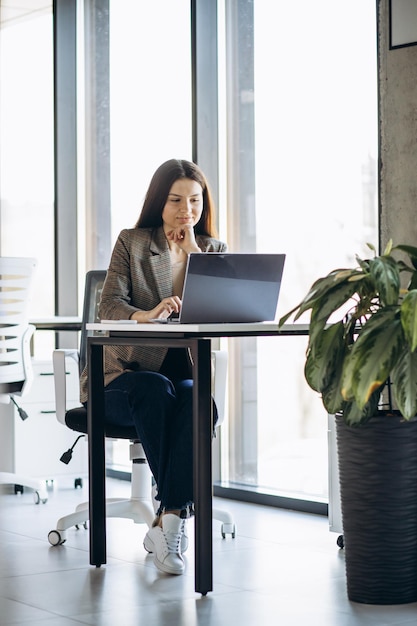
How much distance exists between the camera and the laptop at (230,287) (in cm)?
296

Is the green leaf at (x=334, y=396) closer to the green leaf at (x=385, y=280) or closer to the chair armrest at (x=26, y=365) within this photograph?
the green leaf at (x=385, y=280)

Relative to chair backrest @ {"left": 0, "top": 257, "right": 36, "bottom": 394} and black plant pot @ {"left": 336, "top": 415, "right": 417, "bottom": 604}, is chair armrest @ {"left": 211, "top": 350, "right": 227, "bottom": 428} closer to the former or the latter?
black plant pot @ {"left": 336, "top": 415, "right": 417, "bottom": 604}

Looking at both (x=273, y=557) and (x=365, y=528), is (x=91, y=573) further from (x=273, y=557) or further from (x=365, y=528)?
(x=365, y=528)

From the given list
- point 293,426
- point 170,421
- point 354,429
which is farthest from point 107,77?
point 354,429

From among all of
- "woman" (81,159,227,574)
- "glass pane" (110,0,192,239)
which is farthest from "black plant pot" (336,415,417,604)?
"glass pane" (110,0,192,239)

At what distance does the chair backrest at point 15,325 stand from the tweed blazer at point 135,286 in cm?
107

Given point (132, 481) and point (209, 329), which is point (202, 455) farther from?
point (132, 481)

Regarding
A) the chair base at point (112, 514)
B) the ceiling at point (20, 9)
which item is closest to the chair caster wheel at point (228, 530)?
the chair base at point (112, 514)

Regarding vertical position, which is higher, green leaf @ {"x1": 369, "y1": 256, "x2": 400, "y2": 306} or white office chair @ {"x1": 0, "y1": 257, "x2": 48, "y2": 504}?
green leaf @ {"x1": 369, "y1": 256, "x2": 400, "y2": 306}

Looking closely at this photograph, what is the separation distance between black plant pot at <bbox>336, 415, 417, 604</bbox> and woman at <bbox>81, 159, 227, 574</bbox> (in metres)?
0.59

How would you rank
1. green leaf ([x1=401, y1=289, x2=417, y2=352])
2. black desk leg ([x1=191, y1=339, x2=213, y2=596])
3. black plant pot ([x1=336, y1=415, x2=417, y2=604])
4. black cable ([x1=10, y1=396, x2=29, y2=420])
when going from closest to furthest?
green leaf ([x1=401, y1=289, x2=417, y2=352]), black plant pot ([x1=336, y1=415, x2=417, y2=604]), black desk leg ([x1=191, y1=339, x2=213, y2=596]), black cable ([x1=10, y1=396, x2=29, y2=420])

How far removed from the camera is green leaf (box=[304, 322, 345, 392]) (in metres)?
2.74

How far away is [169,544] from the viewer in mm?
3254

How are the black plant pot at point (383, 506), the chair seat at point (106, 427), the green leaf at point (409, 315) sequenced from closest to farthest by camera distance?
Answer: the green leaf at point (409, 315) → the black plant pot at point (383, 506) → the chair seat at point (106, 427)
